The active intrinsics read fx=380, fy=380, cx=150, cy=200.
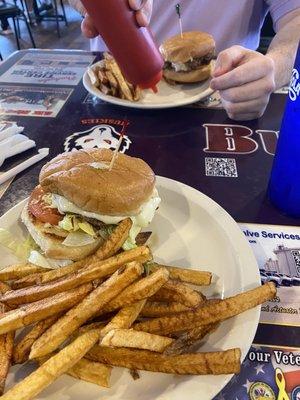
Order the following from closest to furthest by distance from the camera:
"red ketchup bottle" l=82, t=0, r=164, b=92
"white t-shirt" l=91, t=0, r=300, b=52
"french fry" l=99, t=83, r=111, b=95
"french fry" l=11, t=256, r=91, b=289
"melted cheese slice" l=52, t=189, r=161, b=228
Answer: "french fry" l=11, t=256, r=91, b=289 < "melted cheese slice" l=52, t=189, r=161, b=228 < "red ketchup bottle" l=82, t=0, r=164, b=92 < "french fry" l=99, t=83, r=111, b=95 < "white t-shirt" l=91, t=0, r=300, b=52

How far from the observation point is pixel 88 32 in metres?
2.23

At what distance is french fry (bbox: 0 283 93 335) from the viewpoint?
94 cm

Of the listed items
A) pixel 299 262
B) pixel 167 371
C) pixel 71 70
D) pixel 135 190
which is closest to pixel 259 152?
pixel 299 262

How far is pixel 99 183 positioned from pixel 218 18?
214cm

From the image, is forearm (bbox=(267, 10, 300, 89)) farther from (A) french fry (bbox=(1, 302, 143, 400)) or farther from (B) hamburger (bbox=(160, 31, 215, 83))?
(A) french fry (bbox=(1, 302, 143, 400))

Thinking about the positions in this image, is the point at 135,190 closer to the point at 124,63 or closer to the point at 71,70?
the point at 124,63

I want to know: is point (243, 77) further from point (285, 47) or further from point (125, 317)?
point (125, 317)

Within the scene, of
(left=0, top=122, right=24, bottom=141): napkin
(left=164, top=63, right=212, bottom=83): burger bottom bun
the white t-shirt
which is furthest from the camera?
the white t-shirt

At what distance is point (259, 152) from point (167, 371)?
1.18 metres

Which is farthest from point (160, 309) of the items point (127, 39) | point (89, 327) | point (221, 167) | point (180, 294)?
point (127, 39)

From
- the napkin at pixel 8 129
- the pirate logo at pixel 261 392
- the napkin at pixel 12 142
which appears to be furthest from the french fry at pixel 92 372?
the napkin at pixel 8 129

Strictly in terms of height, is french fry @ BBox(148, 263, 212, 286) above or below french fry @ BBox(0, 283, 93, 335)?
below

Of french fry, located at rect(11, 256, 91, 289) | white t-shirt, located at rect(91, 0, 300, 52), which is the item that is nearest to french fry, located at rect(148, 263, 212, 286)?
french fry, located at rect(11, 256, 91, 289)

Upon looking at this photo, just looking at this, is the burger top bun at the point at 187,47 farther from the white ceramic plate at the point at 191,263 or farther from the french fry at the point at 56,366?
the french fry at the point at 56,366
